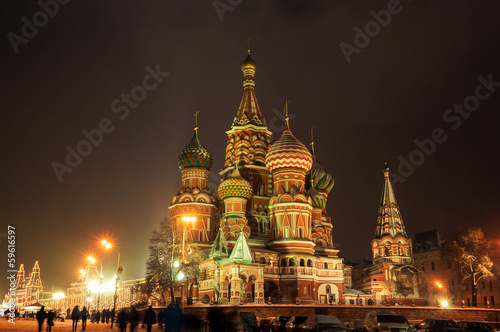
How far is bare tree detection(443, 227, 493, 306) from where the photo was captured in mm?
46219

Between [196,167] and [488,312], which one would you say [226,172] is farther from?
[488,312]

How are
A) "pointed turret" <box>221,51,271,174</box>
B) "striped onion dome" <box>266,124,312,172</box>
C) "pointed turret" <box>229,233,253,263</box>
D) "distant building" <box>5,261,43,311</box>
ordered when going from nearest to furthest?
"pointed turret" <box>229,233,253,263</box>, "striped onion dome" <box>266,124,312,172</box>, "pointed turret" <box>221,51,271,174</box>, "distant building" <box>5,261,43,311</box>

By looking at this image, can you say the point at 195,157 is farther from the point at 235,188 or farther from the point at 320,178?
the point at 320,178

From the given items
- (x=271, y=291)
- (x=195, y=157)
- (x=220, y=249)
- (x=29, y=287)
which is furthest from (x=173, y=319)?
(x=29, y=287)

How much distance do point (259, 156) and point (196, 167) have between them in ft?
24.7

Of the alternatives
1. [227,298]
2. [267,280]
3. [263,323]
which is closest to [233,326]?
[263,323]

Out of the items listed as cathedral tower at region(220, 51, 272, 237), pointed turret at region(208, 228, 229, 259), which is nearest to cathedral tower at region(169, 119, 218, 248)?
cathedral tower at region(220, 51, 272, 237)

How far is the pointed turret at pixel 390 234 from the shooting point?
194ft

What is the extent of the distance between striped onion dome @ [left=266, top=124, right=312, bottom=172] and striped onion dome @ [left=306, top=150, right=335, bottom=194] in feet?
25.5

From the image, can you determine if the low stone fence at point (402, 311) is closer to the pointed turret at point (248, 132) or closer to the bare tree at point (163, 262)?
the bare tree at point (163, 262)

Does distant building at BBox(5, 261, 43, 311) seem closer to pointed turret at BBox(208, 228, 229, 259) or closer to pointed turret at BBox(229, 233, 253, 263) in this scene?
pointed turret at BBox(208, 228, 229, 259)

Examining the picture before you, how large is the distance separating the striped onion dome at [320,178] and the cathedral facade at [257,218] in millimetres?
118

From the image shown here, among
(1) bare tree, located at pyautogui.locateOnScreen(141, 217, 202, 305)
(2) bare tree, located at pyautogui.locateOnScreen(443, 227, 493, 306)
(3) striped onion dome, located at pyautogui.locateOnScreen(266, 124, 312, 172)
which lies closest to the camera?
(1) bare tree, located at pyautogui.locateOnScreen(141, 217, 202, 305)

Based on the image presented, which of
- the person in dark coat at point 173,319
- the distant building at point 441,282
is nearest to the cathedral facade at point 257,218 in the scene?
the distant building at point 441,282
